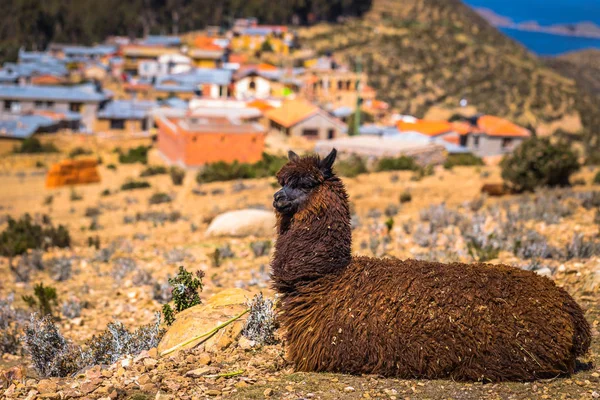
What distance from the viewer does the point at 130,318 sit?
29.2 feet

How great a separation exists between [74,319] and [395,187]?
13.9 m

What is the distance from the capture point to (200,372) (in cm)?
526

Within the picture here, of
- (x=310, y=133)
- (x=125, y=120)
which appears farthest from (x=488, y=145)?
(x=125, y=120)

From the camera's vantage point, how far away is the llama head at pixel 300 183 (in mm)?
5500

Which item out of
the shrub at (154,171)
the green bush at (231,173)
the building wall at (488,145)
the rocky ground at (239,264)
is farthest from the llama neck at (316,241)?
the building wall at (488,145)

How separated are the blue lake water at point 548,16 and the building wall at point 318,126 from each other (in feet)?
319

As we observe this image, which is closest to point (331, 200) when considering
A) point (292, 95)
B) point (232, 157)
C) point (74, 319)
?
point (74, 319)

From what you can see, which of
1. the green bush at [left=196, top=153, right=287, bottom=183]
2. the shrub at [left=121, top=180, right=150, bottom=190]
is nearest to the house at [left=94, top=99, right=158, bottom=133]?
the shrub at [left=121, top=180, right=150, bottom=190]

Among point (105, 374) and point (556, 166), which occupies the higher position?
point (556, 166)

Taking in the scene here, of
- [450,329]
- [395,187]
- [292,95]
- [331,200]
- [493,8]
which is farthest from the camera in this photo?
[493,8]

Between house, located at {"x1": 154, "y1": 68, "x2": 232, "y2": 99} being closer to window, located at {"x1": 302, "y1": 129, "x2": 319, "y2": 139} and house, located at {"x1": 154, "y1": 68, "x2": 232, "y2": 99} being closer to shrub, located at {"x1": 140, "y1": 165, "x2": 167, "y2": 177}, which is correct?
window, located at {"x1": 302, "y1": 129, "x2": 319, "y2": 139}

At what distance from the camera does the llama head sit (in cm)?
550

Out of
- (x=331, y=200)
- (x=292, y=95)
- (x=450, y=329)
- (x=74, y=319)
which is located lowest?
(x=74, y=319)

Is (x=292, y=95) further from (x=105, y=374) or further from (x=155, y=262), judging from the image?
(x=105, y=374)
